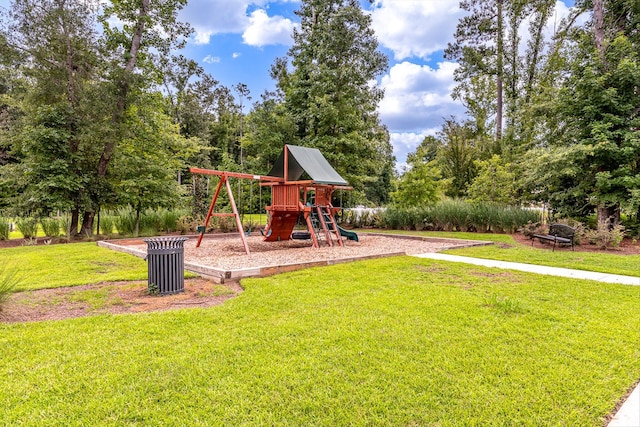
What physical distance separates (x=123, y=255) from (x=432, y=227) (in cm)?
1177

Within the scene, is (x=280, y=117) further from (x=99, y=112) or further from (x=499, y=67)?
(x=499, y=67)

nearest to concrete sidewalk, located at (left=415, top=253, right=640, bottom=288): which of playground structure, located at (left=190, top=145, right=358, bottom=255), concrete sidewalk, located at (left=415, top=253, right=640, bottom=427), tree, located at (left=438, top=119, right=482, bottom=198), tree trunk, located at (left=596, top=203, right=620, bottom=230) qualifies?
concrete sidewalk, located at (left=415, top=253, right=640, bottom=427)

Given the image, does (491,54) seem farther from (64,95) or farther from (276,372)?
(276,372)

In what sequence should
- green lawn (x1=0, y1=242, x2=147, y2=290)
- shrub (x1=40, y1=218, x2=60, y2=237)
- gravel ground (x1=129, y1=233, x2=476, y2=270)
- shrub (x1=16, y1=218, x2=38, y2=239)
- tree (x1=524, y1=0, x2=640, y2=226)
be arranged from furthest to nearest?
shrub (x1=40, y1=218, x2=60, y2=237), shrub (x1=16, y1=218, x2=38, y2=239), tree (x1=524, y1=0, x2=640, y2=226), gravel ground (x1=129, y1=233, x2=476, y2=270), green lawn (x1=0, y1=242, x2=147, y2=290)

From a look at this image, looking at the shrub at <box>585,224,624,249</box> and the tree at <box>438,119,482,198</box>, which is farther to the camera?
the tree at <box>438,119,482,198</box>

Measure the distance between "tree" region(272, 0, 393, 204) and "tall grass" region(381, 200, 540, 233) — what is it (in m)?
2.84

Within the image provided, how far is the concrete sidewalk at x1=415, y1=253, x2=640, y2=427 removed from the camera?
2154mm

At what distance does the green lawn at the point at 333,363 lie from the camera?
2.20m

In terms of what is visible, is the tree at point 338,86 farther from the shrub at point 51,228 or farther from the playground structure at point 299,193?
the shrub at point 51,228

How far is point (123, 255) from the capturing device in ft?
28.1

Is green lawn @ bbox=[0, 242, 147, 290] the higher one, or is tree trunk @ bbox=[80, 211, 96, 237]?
tree trunk @ bbox=[80, 211, 96, 237]

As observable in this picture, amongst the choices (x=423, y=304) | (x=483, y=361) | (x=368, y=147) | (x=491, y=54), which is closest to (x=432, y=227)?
(x=368, y=147)

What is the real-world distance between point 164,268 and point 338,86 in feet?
47.7

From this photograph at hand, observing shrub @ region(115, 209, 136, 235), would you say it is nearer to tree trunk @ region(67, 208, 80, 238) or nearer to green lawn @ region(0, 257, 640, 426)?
tree trunk @ region(67, 208, 80, 238)
